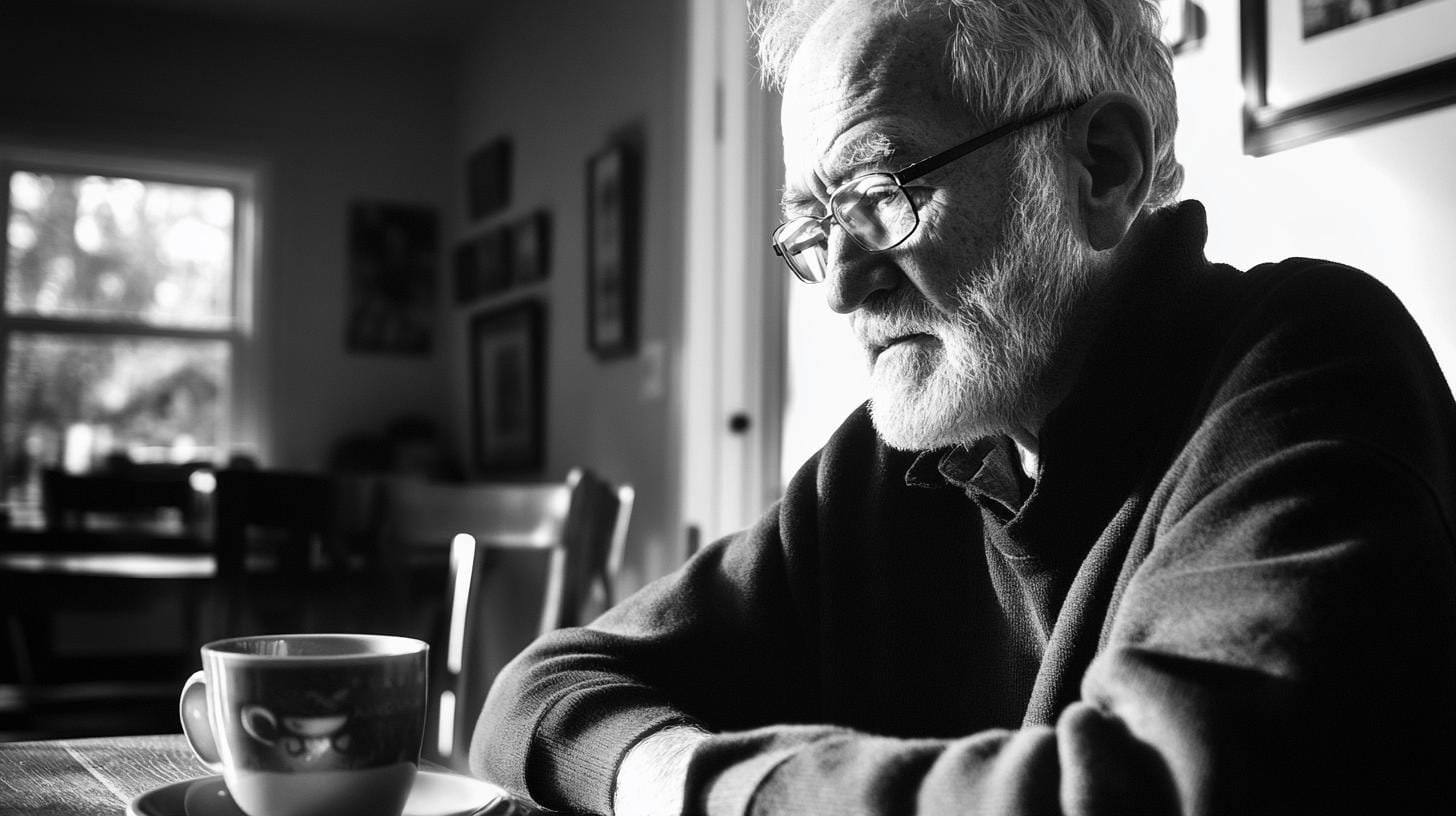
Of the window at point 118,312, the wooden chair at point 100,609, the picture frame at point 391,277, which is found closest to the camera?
the wooden chair at point 100,609

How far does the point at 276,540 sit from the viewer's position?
5.74ft

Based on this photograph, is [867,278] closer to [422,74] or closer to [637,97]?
[637,97]

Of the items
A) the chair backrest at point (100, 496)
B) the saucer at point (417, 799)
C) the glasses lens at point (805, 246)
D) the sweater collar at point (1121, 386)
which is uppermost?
the glasses lens at point (805, 246)

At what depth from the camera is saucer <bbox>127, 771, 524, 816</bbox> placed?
70 centimetres

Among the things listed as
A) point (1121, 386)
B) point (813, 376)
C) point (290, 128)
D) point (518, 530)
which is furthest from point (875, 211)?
point (290, 128)

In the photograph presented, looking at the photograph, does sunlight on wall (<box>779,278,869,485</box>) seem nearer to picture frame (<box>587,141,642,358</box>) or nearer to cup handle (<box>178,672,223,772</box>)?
picture frame (<box>587,141,642,358</box>)

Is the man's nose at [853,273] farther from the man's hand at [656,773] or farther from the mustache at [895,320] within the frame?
the man's hand at [656,773]

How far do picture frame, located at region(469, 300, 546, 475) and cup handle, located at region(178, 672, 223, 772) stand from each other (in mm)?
3504

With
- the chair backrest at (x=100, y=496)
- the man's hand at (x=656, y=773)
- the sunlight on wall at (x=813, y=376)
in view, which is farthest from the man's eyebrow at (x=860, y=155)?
the chair backrest at (x=100, y=496)

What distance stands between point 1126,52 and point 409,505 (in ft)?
3.65

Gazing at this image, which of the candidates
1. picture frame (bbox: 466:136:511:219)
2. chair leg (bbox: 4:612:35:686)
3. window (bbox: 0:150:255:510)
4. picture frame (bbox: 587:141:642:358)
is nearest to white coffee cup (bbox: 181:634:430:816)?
chair leg (bbox: 4:612:35:686)

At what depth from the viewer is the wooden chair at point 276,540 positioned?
5.69 feet

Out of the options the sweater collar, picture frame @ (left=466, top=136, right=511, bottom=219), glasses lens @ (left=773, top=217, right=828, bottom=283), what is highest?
picture frame @ (left=466, top=136, right=511, bottom=219)

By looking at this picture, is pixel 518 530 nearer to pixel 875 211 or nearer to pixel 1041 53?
pixel 875 211
